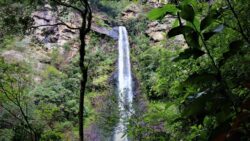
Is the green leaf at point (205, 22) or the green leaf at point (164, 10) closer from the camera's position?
the green leaf at point (205, 22)

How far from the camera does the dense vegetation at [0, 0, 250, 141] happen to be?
1.03 meters

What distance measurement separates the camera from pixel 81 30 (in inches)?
267

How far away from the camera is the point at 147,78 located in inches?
735

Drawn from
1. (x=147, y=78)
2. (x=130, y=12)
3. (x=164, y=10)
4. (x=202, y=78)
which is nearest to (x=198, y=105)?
(x=202, y=78)

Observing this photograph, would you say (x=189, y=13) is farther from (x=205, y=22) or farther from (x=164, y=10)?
(x=164, y=10)

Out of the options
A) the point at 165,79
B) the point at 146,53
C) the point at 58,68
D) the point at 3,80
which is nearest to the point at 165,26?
the point at 146,53

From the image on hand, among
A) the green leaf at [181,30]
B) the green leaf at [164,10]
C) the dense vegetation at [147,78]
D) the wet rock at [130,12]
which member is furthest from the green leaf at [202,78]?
the wet rock at [130,12]

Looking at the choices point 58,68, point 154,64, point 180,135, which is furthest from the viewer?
point 58,68

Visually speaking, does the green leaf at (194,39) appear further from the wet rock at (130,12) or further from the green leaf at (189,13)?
the wet rock at (130,12)

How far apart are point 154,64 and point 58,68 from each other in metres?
6.05

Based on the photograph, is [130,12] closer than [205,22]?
No

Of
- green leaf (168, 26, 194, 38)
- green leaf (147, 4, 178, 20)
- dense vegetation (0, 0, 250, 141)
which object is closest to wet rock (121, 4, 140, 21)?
dense vegetation (0, 0, 250, 141)

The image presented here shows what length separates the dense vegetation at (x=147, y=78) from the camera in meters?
1.03

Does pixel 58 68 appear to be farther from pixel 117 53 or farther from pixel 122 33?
pixel 122 33
